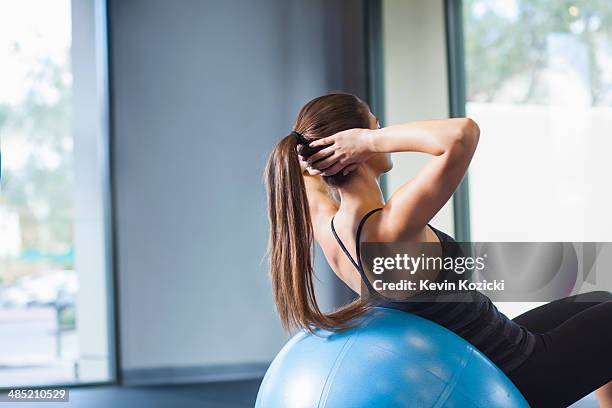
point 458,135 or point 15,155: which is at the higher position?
point 15,155

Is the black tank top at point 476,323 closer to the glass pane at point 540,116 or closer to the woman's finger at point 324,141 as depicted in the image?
the woman's finger at point 324,141

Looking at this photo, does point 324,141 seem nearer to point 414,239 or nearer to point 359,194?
point 359,194

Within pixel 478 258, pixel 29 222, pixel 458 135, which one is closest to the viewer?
pixel 458 135

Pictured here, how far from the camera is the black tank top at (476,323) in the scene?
4.45ft

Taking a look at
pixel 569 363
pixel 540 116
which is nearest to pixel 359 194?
pixel 569 363

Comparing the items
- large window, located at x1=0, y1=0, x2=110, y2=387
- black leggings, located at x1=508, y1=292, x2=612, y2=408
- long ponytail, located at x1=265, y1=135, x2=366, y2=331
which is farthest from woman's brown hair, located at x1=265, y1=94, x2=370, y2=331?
large window, located at x1=0, y1=0, x2=110, y2=387

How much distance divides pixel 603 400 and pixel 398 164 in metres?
2.08

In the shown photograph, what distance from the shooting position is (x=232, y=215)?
3504 millimetres

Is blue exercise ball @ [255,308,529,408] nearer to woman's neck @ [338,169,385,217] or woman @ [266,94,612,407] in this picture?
woman @ [266,94,612,407]

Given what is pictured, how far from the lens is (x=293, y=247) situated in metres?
1.35

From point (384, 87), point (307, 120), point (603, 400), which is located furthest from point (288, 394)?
point (384, 87)

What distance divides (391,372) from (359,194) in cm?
40

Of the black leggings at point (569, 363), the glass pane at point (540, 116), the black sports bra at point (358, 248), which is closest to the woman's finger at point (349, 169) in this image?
the black sports bra at point (358, 248)

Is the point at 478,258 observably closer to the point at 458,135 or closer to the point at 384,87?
the point at 384,87
